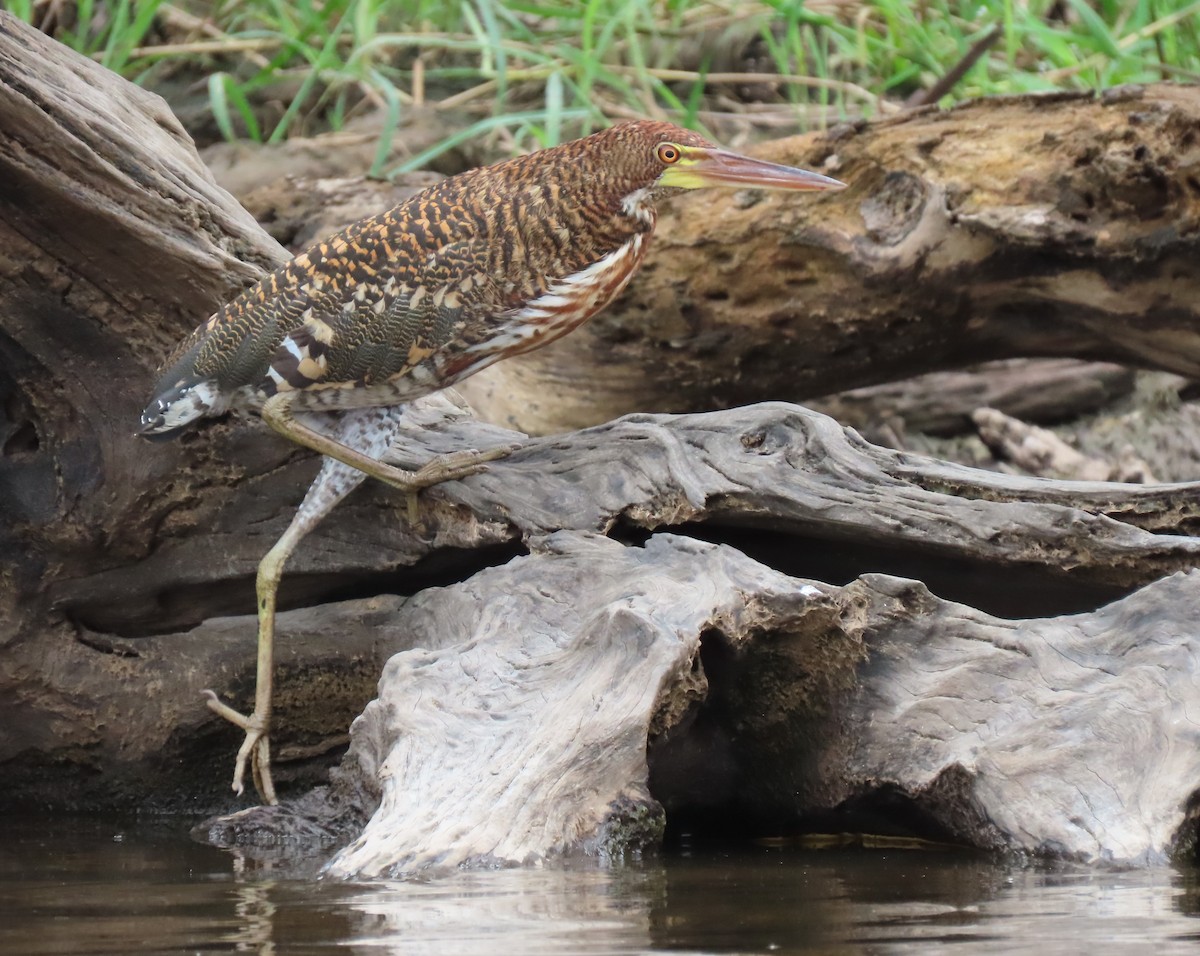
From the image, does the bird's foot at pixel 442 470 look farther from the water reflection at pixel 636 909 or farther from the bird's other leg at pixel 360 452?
the water reflection at pixel 636 909

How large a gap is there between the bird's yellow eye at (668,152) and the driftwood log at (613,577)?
27.3 inches

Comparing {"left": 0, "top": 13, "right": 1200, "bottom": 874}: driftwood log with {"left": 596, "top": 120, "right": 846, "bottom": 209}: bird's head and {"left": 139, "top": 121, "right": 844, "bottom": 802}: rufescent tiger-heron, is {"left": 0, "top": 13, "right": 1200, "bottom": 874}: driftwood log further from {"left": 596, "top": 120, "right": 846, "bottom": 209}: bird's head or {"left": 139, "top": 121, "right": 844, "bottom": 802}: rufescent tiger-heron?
{"left": 596, "top": 120, "right": 846, "bottom": 209}: bird's head

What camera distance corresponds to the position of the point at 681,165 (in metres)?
4.34

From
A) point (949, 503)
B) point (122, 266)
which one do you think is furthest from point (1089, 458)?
point (122, 266)

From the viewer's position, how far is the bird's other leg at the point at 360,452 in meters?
4.12

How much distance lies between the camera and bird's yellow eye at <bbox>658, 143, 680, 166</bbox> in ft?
14.2

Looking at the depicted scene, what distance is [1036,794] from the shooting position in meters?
3.32

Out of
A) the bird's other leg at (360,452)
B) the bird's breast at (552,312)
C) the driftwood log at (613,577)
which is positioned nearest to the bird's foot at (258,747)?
A: the driftwood log at (613,577)

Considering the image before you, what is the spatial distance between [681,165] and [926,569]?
126 centimetres

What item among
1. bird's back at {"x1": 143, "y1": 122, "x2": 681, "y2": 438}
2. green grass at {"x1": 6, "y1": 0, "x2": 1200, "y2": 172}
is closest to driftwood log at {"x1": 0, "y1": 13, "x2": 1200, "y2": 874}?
bird's back at {"x1": 143, "y1": 122, "x2": 681, "y2": 438}

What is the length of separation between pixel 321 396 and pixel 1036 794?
2030 mm

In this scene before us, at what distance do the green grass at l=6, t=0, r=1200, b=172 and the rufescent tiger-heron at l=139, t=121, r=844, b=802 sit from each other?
228 centimetres

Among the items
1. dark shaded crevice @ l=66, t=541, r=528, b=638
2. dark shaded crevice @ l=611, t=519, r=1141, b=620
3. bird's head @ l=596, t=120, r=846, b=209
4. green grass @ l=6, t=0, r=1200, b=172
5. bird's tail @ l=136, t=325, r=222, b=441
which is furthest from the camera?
green grass @ l=6, t=0, r=1200, b=172

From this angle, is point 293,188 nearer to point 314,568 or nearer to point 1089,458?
point 314,568
